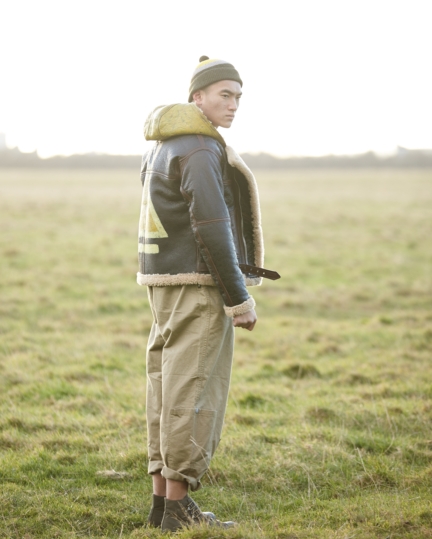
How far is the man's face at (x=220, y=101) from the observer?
3529 millimetres

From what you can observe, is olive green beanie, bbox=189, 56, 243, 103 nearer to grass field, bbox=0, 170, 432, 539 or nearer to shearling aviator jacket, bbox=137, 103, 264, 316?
shearling aviator jacket, bbox=137, 103, 264, 316

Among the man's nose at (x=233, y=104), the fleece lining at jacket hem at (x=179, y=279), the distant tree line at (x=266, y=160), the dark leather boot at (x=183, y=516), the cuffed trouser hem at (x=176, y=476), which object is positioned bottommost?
the dark leather boot at (x=183, y=516)

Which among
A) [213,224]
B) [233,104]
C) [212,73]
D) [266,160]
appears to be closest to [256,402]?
[213,224]

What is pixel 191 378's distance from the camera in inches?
135

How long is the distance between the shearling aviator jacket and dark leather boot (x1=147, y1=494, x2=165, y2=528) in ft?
4.07

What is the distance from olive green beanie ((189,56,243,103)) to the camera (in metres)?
3.50

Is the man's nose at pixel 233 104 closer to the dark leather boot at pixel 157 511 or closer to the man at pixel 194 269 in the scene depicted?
the man at pixel 194 269

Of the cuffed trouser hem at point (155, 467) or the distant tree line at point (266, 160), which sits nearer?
the cuffed trouser hem at point (155, 467)

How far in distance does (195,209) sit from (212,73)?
2.64ft

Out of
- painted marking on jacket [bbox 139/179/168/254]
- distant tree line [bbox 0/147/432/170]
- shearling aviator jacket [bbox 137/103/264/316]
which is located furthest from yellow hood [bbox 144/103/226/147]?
distant tree line [bbox 0/147/432/170]

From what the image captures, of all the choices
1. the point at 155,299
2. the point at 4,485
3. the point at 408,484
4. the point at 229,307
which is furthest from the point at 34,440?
the point at 408,484

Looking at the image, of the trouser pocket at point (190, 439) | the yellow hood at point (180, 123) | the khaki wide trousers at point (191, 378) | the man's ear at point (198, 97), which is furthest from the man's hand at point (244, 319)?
the man's ear at point (198, 97)

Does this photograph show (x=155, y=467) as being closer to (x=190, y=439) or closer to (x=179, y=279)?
(x=190, y=439)

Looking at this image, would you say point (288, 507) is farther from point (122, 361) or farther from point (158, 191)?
point (122, 361)
